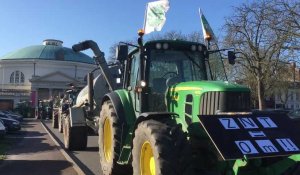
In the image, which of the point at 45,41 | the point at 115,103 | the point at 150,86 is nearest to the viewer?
the point at 150,86

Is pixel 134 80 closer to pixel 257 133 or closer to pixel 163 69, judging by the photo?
pixel 163 69

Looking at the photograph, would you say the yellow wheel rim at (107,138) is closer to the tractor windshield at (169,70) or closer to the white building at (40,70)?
the tractor windshield at (169,70)

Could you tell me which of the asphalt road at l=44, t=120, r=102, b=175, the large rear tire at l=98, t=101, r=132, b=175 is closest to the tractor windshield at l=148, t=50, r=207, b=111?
the large rear tire at l=98, t=101, r=132, b=175

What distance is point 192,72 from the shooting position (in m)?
8.95

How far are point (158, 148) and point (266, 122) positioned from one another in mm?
1793

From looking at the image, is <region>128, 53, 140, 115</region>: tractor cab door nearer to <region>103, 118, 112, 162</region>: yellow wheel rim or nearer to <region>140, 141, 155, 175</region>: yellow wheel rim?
<region>103, 118, 112, 162</region>: yellow wheel rim

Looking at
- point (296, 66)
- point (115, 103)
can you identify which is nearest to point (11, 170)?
point (115, 103)

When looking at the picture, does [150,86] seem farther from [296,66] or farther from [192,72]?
[296,66]

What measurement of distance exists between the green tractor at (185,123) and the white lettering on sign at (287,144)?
17 millimetres

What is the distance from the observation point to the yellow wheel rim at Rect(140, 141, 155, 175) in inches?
291

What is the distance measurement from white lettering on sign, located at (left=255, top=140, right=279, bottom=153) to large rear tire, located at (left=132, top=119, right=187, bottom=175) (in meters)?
1.12

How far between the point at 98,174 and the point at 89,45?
5652 millimetres

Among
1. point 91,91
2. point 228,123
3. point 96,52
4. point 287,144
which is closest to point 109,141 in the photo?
point 228,123

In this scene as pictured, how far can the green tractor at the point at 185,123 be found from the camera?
21.5ft
